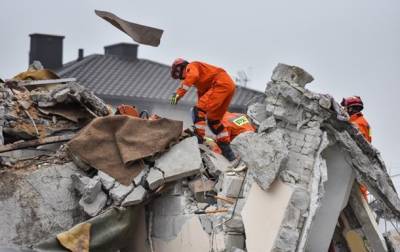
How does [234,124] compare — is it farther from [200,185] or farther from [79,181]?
[79,181]

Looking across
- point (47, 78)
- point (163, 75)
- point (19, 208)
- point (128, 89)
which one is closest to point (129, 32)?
point (47, 78)

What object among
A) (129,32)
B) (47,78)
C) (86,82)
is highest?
(129,32)

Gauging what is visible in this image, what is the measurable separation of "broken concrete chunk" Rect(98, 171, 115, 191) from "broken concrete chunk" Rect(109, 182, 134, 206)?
42 millimetres

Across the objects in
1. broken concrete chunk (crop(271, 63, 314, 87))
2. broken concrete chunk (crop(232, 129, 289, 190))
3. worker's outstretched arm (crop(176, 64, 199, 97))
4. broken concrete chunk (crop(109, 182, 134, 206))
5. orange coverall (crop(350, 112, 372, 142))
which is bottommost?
broken concrete chunk (crop(109, 182, 134, 206))

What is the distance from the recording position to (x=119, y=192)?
23.2 feet

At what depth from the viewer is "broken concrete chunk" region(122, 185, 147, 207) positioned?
7023mm

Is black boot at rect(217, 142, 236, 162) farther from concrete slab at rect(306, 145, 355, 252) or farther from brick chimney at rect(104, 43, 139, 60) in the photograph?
brick chimney at rect(104, 43, 139, 60)

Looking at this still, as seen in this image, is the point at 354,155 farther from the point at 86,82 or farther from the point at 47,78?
the point at 86,82

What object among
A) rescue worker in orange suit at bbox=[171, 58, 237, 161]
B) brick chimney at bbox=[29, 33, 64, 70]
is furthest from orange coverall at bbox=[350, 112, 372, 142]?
brick chimney at bbox=[29, 33, 64, 70]

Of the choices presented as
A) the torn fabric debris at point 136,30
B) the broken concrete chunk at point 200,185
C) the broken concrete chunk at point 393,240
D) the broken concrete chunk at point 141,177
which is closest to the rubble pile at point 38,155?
the broken concrete chunk at point 141,177

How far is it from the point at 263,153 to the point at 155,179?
43.8 inches

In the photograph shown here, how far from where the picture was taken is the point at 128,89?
21.3 meters

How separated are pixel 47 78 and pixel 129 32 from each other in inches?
53.3

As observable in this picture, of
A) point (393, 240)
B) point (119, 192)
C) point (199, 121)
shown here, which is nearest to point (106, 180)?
point (119, 192)
